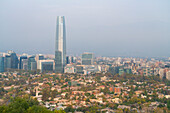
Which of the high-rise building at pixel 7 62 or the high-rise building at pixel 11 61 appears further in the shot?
the high-rise building at pixel 11 61

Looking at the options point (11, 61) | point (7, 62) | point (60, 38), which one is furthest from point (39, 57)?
point (7, 62)

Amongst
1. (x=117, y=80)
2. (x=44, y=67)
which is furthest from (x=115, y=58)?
(x=117, y=80)

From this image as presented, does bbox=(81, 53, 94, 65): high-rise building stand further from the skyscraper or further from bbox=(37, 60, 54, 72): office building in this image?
bbox=(37, 60, 54, 72): office building

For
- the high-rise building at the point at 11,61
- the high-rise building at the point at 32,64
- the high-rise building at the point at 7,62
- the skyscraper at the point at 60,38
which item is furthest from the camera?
the skyscraper at the point at 60,38

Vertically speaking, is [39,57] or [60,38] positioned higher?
[60,38]

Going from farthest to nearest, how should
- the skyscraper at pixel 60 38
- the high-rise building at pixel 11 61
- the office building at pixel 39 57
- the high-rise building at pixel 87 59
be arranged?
the high-rise building at pixel 87 59 → the office building at pixel 39 57 → the skyscraper at pixel 60 38 → the high-rise building at pixel 11 61

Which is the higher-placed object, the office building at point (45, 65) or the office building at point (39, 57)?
the office building at point (39, 57)

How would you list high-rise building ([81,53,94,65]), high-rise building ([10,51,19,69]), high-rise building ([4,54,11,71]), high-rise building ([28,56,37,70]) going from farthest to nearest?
high-rise building ([81,53,94,65]) → high-rise building ([28,56,37,70]) → high-rise building ([10,51,19,69]) → high-rise building ([4,54,11,71])

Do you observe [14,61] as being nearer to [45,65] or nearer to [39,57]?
[45,65]

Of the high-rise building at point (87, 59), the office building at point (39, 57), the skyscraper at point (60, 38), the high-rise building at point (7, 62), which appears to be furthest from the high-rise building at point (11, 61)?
the high-rise building at point (87, 59)

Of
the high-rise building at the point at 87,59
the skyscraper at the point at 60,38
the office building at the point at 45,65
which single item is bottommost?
the office building at the point at 45,65

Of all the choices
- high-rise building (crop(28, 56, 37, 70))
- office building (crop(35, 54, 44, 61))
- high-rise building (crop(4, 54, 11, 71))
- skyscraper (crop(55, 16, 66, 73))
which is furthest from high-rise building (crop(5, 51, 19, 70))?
skyscraper (crop(55, 16, 66, 73))

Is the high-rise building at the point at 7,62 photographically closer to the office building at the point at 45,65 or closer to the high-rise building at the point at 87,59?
the office building at the point at 45,65
